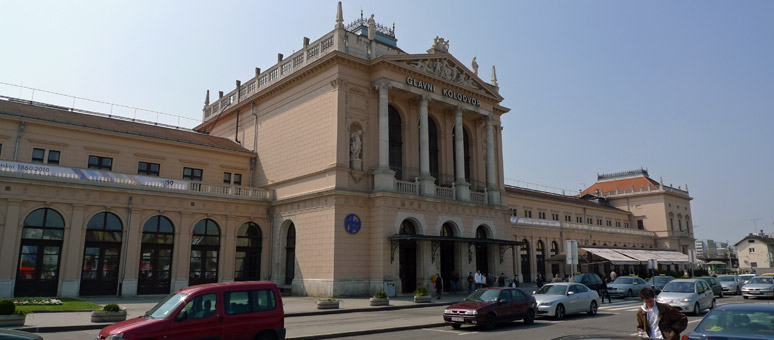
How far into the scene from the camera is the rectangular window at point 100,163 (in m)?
35.2

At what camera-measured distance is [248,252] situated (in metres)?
38.1

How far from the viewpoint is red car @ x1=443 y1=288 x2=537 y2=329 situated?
18859 mm

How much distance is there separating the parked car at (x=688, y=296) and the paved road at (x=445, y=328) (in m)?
0.66

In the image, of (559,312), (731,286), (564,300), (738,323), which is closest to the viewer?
(738,323)

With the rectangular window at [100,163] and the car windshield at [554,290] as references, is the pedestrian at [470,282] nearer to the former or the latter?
the car windshield at [554,290]

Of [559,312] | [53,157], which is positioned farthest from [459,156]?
[53,157]

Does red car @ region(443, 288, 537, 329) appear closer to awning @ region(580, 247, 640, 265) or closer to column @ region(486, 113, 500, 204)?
column @ region(486, 113, 500, 204)

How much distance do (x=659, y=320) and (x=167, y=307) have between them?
10666 mm

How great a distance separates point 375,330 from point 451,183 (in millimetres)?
23522

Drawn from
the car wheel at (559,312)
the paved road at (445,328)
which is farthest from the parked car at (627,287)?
the car wheel at (559,312)

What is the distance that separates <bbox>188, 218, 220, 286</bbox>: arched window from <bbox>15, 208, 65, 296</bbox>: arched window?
313 inches

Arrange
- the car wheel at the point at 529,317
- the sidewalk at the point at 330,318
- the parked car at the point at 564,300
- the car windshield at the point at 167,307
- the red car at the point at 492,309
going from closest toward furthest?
the car windshield at the point at 167,307 → the sidewalk at the point at 330,318 → the red car at the point at 492,309 → the car wheel at the point at 529,317 → the parked car at the point at 564,300

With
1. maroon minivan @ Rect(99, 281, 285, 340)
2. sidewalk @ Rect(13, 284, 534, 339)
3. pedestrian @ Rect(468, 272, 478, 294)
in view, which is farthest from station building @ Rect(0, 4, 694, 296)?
maroon minivan @ Rect(99, 281, 285, 340)

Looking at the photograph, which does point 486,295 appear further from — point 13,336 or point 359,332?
point 13,336
